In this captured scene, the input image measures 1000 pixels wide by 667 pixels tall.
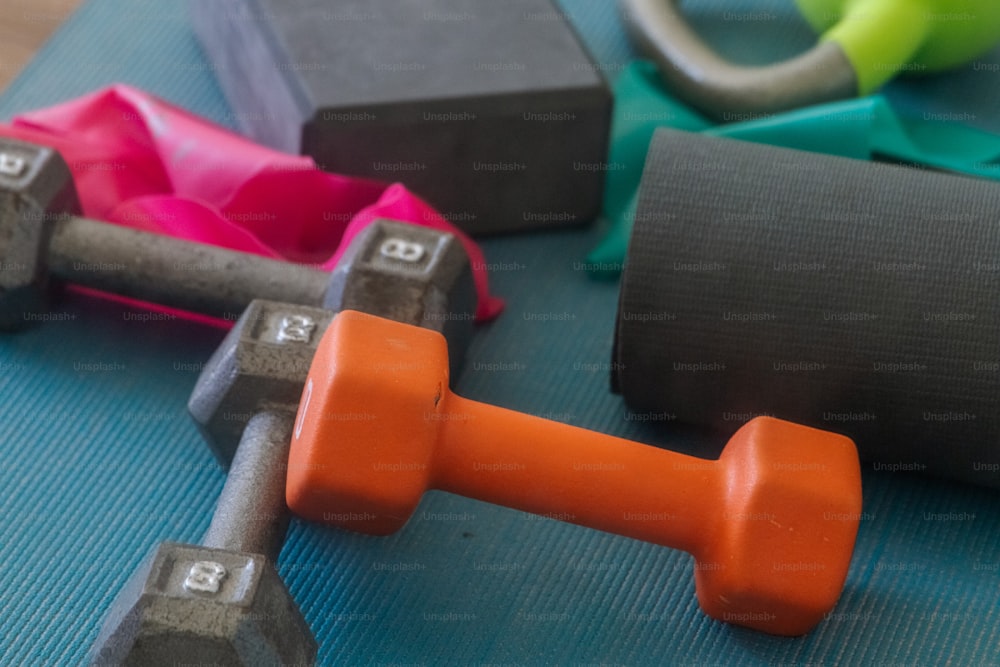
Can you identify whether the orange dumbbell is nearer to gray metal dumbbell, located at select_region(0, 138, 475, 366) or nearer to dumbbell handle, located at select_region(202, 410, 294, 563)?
dumbbell handle, located at select_region(202, 410, 294, 563)

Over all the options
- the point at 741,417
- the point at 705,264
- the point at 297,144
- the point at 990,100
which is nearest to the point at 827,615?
the point at 741,417

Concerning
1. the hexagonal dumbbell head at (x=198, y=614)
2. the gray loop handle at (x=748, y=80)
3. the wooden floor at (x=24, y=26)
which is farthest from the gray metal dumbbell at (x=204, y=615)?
the wooden floor at (x=24, y=26)

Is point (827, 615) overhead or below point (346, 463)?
below

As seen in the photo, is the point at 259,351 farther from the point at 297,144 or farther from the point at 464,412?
the point at 297,144

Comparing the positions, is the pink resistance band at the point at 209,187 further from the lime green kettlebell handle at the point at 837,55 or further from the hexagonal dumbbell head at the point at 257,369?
the lime green kettlebell handle at the point at 837,55

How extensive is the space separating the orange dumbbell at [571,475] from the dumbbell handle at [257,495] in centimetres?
4

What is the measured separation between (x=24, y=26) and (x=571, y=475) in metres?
1.23

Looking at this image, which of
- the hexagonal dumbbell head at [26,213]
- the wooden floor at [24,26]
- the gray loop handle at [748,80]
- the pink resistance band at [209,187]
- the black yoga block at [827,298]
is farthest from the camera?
the wooden floor at [24,26]

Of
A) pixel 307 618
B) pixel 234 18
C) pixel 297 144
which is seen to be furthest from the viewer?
pixel 234 18

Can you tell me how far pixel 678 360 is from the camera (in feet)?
3.56

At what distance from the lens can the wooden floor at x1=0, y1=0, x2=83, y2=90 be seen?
5.36 ft

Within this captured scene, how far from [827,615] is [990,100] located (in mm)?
874

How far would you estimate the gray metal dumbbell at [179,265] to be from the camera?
1.10m

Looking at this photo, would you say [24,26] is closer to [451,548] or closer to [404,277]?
[404,277]
